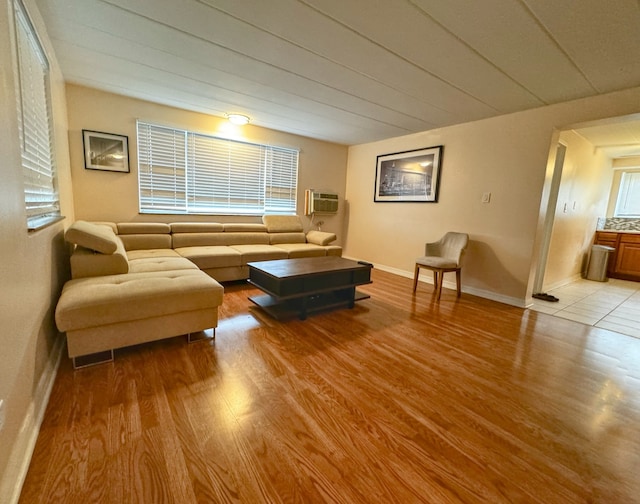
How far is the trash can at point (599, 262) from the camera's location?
468 cm

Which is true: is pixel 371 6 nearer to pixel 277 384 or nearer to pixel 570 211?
pixel 277 384

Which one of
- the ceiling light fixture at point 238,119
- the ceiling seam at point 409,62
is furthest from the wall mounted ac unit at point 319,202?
the ceiling seam at point 409,62

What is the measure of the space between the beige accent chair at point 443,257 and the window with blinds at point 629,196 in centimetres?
419

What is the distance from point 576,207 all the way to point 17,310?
20.0ft

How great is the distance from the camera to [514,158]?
3.23 m

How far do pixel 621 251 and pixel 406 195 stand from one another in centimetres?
406

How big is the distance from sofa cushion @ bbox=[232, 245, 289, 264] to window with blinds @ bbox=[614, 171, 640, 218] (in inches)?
250

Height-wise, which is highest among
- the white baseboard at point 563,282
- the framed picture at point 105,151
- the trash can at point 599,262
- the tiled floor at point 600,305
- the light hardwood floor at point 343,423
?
the framed picture at point 105,151

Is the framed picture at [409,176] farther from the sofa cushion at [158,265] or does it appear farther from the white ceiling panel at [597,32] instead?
the sofa cushion at [158,265]

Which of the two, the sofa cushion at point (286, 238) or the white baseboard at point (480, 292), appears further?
the sofa cushion at point (286, 238)

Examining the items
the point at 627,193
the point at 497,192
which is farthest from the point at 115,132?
the point at 627,193

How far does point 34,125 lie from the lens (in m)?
1.75

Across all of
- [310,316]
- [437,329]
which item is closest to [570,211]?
[437,329]

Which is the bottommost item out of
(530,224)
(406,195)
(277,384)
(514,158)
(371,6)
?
(277,384)
